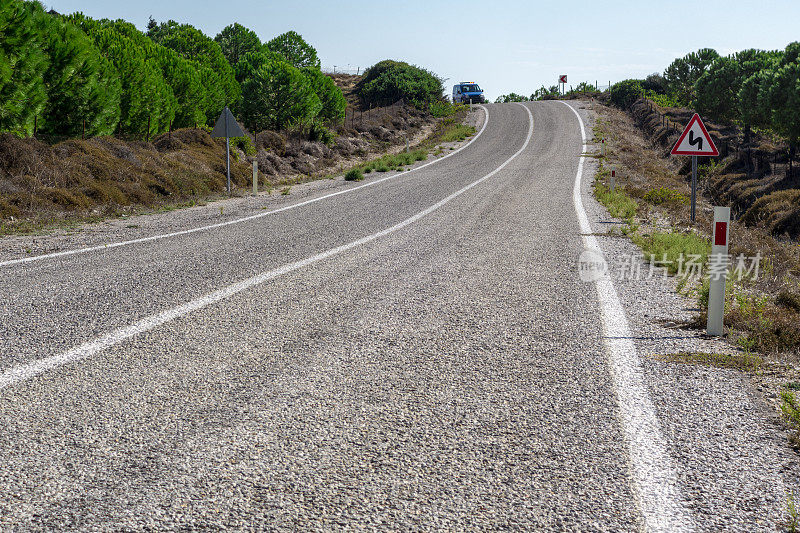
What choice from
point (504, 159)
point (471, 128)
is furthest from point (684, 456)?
point (471, 128)

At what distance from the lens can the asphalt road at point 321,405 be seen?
9.11 feet

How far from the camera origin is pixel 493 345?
196 inches

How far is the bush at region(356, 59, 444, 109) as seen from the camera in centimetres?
5719

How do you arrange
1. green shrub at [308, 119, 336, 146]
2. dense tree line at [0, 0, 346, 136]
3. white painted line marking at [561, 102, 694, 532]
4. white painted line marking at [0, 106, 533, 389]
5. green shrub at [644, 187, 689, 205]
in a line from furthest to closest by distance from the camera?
green shrub at [308, 119, 336, 146]
green shrub at [644, 187, 689, 205]
dense tree line at [0, 0, 346, 136]
white painted line marking at [0, 106, 533, 389]
white painted line marking at [561, 102, 694, 532]

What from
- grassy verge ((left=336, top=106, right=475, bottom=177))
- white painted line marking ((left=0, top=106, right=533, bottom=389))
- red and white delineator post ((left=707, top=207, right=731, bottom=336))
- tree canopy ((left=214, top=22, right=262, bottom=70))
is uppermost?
tree canopy ((left=214, top=22, right=262, bottom=70))

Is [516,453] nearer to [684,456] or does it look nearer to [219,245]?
[684,456]

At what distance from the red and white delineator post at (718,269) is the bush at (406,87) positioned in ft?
171

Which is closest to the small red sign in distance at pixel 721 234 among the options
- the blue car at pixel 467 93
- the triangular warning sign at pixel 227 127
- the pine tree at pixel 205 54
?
the triangular warning sign at pixel 227 127

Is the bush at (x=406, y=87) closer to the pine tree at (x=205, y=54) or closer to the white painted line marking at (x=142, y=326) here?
the pine tree at (x=205, y=54)

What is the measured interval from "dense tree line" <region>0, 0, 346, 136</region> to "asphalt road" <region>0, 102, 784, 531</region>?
34.6 feet

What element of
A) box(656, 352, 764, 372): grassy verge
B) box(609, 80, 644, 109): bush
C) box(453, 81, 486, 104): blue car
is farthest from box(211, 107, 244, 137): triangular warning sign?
Result: box(453, 81, 486, 104): blue car

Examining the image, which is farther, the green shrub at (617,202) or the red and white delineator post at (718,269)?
the green shrub at (617,202)

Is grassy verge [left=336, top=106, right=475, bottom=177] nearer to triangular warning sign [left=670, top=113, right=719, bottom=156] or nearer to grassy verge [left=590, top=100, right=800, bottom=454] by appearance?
grassy verge [left=590, top=100, right=800, bottom=454]

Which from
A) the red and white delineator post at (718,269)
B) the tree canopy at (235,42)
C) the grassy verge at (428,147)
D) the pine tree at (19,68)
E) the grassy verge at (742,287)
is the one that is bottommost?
the grassy verge at (742,287)
